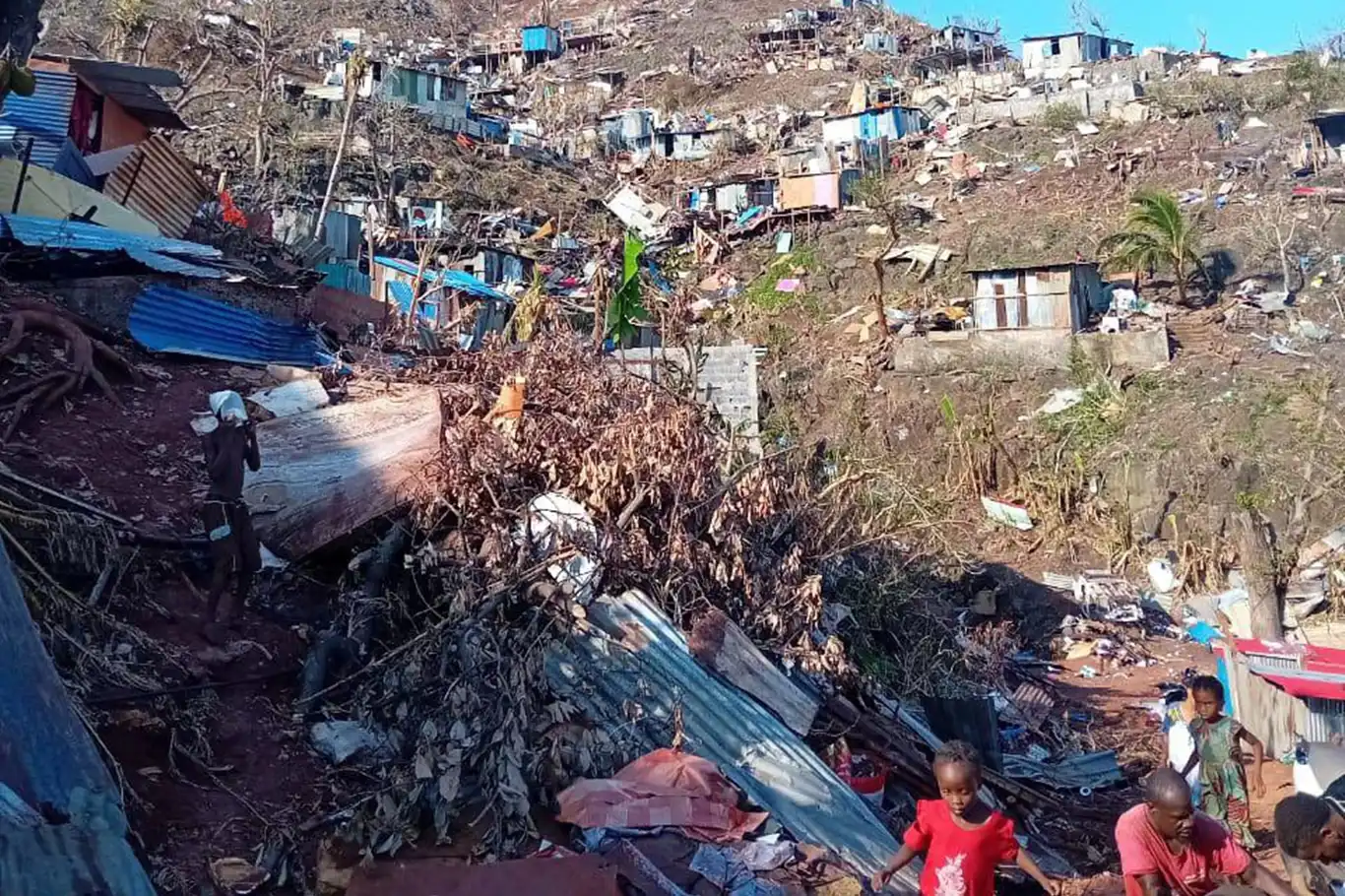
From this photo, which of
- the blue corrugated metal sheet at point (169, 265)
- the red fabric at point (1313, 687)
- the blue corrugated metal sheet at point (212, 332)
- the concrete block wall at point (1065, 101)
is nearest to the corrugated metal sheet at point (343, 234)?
the blue corrugated metal sheet at point (169, 265)

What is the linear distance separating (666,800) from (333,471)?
10.0 feet

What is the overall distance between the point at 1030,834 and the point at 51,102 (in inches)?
476

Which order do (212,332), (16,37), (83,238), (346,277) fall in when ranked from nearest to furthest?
(16,37) < (212,332) < (83,238) < (346,277)

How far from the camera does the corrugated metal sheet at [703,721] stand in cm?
486

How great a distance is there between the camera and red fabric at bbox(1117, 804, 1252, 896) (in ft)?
10.5

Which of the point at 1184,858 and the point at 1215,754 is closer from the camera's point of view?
the point at 1184,858

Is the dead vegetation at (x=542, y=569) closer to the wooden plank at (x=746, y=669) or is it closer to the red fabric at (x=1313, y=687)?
the wooden plank at (x=746, y=669)

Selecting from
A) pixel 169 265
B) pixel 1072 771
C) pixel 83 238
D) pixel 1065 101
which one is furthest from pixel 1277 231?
pixel 83 238

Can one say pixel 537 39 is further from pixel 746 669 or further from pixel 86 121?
pixel 746 669

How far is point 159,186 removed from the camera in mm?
13008

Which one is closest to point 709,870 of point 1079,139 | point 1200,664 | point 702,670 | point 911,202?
point 702,670

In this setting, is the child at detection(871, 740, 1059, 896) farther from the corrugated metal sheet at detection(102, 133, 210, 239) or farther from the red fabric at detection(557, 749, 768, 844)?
the corrugated metal sheet at detection(102, 133, 210, 239)

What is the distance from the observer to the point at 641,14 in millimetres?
47188

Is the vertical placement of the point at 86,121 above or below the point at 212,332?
above
